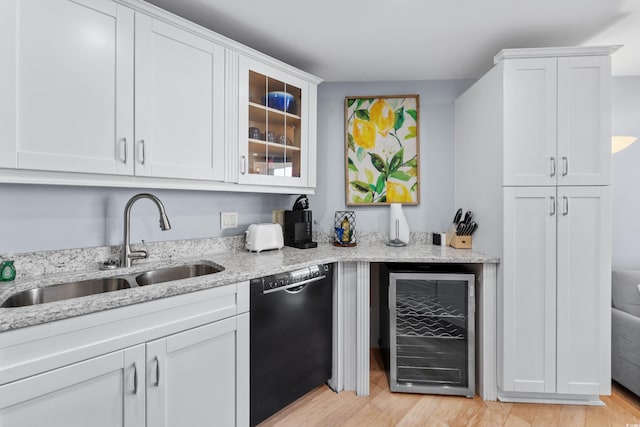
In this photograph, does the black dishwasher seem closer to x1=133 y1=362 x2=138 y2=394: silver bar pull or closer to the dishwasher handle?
the dishwasher handle

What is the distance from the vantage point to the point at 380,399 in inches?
75.8

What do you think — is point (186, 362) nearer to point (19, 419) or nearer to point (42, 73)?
point (19, 419)

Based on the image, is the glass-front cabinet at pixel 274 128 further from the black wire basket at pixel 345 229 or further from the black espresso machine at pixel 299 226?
the black wire basket at pixel 345 229

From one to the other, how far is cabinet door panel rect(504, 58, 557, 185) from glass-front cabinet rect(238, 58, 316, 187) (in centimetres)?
128

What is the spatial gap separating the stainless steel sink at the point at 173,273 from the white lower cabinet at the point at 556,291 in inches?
70.3

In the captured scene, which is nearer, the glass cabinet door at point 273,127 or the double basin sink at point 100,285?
the double basin sink at point 100,285

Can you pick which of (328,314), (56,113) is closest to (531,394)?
(328,314)

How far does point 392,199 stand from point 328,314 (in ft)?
3.78

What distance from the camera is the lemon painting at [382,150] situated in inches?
100

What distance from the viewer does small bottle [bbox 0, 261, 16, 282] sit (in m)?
1.26

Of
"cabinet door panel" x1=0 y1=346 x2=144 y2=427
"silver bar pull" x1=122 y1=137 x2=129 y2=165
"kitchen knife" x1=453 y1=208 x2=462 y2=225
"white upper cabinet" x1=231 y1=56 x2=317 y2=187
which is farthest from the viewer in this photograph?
"kitchen knife" x1=453 y1=208 x2=462 y2=225

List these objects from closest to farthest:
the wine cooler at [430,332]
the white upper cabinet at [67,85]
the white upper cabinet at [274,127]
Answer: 1. the white upper cabinet at [67,85]
2. the white upper cabinet at [274,127]
3. the wine cooler at [430,332]

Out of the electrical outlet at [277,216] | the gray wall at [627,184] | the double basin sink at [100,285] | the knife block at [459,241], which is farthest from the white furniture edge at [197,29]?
the gray wall at [627,184]

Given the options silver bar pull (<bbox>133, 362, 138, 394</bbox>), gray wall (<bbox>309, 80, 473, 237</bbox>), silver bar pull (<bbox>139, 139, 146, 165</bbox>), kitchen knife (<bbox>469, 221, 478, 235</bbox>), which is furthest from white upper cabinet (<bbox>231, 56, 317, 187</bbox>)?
kitchen knife (<bbox>469, 221, 478, 235</bbox>)
